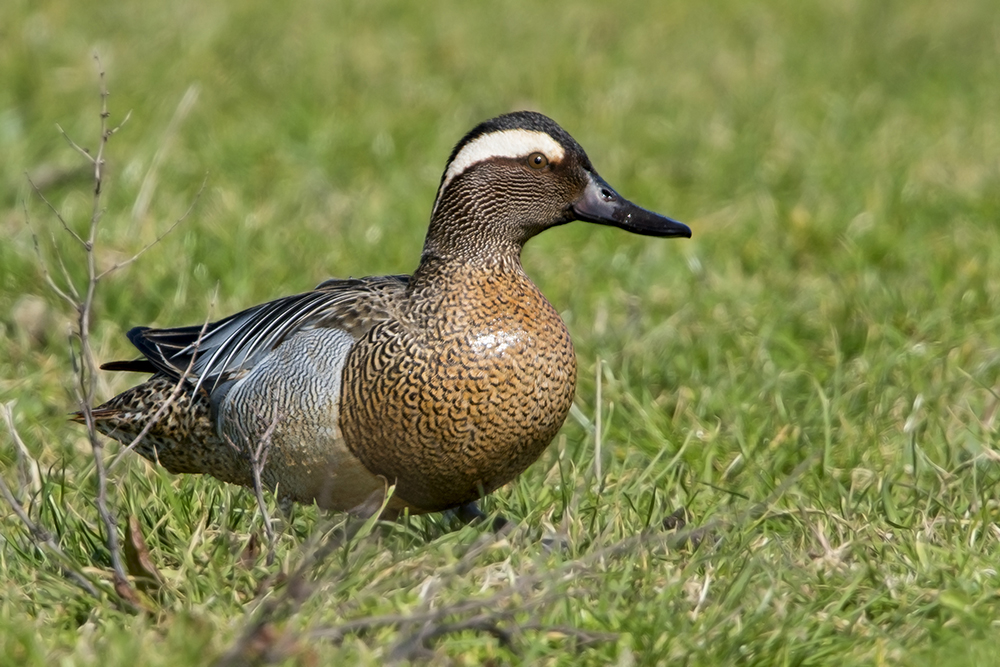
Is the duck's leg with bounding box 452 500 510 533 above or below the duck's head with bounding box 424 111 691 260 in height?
below

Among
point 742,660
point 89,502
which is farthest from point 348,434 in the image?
point 742,660

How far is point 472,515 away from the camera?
3.75 meters

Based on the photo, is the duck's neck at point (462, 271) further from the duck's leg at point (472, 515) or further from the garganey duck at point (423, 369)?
the duck's leg at point (472, 515)

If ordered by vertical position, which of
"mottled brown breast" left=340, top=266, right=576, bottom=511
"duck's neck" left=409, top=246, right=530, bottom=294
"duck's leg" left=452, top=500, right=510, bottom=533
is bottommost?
"duck's leg" left=452, top=500, right=510, bottom=533

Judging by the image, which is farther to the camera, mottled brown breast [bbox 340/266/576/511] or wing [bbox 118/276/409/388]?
wing [bbox 118/276/409/388]

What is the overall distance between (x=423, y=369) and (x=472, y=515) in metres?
0.51

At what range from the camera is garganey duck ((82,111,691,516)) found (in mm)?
3439

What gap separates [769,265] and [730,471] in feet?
6.40

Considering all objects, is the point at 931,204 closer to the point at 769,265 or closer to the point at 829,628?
the point at 769,265

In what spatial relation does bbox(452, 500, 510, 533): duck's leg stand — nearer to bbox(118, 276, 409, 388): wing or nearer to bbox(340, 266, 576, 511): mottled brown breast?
bbox(340, 266, 576, 511): mottled brown breast

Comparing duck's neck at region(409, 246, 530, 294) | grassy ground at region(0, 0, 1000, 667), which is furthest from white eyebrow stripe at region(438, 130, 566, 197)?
grassy ground at region(0, 0, 1000, 667)

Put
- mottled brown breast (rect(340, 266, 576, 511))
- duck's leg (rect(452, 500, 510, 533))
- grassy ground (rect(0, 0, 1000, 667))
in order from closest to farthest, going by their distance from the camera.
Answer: grassy ground (rect(0, 0, 1000, 667)), mottled brown breast (rect(340, 266, 576, 511)), duck's leg (rect(452, 500, 510, 533))

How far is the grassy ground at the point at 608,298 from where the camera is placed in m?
2.98

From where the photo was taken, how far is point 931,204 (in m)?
6.46
